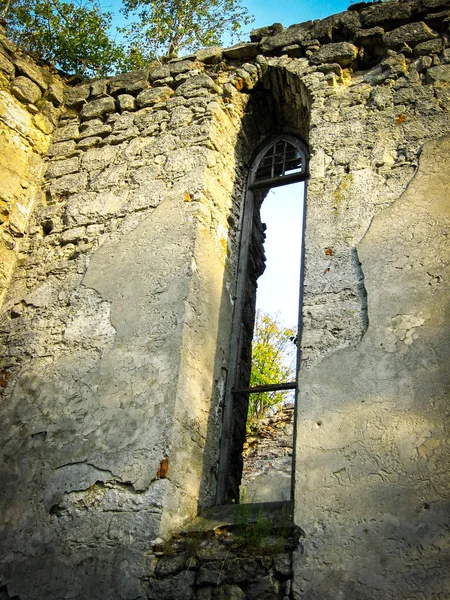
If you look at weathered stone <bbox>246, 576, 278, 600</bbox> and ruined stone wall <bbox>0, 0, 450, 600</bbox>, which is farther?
ruined stone wall <bbox>0, 0, 450, 600</bbox>

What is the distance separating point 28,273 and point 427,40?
3.52 metres

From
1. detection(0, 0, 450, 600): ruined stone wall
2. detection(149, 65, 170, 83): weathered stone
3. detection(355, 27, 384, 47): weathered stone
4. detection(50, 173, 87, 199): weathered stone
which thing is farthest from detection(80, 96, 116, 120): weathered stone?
detection(355, 27, 384, 47): weathered stone

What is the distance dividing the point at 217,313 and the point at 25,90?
285 centimetres

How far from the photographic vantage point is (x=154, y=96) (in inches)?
204

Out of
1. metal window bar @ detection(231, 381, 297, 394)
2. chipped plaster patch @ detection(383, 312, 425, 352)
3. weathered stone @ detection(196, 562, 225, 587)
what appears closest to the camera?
weathered stone @ detection(196, 562, 225, 587)

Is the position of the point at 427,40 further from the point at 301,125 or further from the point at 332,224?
the point at 332,224

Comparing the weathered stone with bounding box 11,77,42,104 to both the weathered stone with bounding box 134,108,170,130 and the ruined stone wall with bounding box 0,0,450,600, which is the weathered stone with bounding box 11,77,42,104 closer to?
the ruined stone wall with bounding box 0,0,450,600

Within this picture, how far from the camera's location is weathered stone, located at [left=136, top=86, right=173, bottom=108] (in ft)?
16.9

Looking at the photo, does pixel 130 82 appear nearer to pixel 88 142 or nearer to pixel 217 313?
pixel 88 142

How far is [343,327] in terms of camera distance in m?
3.54

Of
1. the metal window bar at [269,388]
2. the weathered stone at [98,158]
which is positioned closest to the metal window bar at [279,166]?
the weathered stone at [98,158]

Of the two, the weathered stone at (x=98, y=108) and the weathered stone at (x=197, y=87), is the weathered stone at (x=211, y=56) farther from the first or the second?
the weathered stone at (x=98, y=108)

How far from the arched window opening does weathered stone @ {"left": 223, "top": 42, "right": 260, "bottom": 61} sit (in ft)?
2.46

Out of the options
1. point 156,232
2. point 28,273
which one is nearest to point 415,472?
point 156,232
